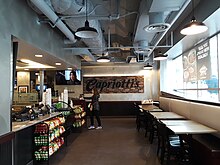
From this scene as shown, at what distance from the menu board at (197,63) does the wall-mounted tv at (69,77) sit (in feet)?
19.1

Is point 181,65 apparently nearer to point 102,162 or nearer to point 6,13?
point 102,162

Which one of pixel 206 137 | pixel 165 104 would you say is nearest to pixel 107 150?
pixel 206 137

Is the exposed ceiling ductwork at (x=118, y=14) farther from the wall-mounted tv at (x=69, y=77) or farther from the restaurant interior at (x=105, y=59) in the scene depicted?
the wall-mounted tv at (x=69, y=77)

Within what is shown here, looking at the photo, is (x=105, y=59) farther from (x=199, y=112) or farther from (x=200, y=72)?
(x=199, y=112)

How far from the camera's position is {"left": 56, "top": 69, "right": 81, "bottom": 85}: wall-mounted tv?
40.9 ft

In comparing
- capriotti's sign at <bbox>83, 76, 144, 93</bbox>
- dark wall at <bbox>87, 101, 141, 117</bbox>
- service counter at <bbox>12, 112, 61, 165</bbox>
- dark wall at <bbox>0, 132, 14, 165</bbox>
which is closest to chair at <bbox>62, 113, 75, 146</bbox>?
service counter at <bbox>12, 112, 61, 165</bbox>

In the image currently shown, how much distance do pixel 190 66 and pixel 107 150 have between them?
4476 millimetres

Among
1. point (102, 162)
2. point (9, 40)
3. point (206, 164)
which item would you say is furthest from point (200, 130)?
point (9, 40)

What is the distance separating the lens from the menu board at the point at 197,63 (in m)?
6.67

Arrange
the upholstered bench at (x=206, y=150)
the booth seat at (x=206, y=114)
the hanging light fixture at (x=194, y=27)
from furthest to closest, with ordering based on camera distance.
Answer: the booth seat at (x=206, y=114)
the upholstered bench at (x=206, y=150)
the hanging light fixture at (x=194, y=27)

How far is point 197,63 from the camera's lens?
24.6 ft

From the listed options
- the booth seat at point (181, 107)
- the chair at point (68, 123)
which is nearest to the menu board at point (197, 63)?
the booth seat at point (181, 107)

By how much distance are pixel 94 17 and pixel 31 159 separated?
310cm

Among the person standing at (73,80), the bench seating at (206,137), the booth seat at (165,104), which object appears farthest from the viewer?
the person standing at (73,80)
